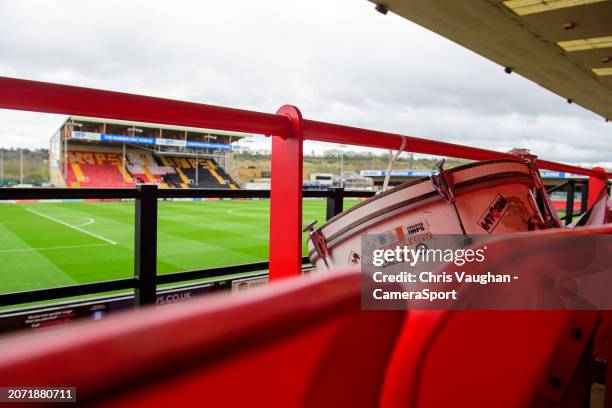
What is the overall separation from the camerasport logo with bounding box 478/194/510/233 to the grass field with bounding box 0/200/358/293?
19.4ft

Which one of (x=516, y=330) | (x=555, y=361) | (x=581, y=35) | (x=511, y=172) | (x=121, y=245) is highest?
(x=581, y=35)

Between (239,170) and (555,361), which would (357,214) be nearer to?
(555,361)

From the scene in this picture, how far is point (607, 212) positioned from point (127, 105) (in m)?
2.18

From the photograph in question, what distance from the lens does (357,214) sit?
3.18ft

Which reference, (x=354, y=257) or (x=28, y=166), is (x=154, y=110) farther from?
(x=28, y=166)

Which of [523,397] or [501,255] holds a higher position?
[501,255]

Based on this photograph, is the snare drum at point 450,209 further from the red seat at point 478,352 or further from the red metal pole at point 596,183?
the red metal pole at point 596,183

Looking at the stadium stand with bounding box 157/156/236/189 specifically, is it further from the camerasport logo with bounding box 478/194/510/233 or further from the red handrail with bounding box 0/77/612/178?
the camerasport logo with bounding box 478/194/510/233

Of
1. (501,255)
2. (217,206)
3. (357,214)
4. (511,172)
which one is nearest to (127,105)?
(357,214)

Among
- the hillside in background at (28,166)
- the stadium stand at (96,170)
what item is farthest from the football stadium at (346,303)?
the hillside in background at (28,166)

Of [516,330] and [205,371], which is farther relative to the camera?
[516,330]

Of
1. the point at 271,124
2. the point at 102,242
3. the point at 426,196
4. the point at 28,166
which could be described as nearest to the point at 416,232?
the point at 426,196

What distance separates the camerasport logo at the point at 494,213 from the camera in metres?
0.91

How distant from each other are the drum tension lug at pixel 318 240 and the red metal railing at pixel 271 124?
76mm
